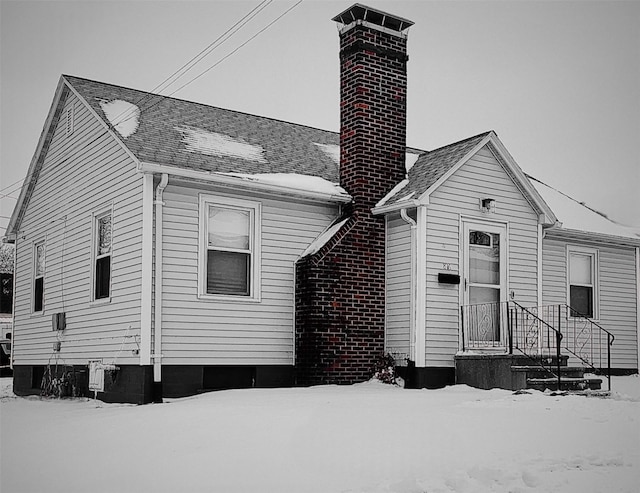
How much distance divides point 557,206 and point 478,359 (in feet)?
20.0

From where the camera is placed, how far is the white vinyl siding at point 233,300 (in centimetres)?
1277

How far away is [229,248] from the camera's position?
13461mm

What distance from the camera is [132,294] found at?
12.8m

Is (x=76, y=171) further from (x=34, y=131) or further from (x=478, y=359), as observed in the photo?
(x=34, y=131)

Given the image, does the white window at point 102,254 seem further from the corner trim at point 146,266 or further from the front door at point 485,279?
the front door at point 485,279

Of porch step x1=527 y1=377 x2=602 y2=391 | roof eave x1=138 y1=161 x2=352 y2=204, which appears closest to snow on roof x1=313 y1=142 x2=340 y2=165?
roof eave x1=138 y1=161 x2=352 y2=204

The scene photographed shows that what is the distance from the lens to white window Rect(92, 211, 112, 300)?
14.0 metres

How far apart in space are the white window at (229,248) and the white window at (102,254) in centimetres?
178

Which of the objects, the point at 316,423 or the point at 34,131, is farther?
the point at 34,131

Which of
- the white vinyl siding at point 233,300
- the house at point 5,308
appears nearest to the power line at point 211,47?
the white vinyl siding at point 233,300

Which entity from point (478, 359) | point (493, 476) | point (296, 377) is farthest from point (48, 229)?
point (493, 476)

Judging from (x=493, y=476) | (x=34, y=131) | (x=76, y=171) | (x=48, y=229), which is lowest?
(x=493, y=476)

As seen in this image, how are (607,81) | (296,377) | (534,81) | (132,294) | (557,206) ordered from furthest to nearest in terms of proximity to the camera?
(534,81), (607,81), (557,206), (296,377), (132,294)

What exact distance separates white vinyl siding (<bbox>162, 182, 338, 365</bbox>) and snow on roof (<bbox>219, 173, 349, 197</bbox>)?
34 cm
